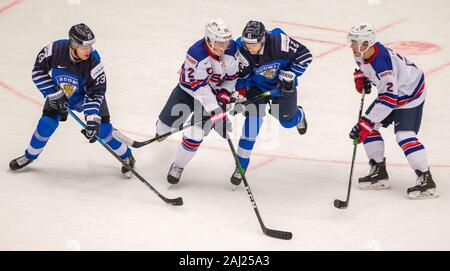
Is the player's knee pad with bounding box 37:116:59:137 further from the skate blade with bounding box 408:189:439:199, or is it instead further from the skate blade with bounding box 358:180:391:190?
the skate blade with bounding box 408:189:439:199

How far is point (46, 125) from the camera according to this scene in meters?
5.60

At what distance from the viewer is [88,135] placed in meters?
5.41

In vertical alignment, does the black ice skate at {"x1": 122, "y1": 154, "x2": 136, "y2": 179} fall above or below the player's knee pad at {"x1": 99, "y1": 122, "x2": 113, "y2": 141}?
below

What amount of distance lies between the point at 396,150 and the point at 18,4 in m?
5.07

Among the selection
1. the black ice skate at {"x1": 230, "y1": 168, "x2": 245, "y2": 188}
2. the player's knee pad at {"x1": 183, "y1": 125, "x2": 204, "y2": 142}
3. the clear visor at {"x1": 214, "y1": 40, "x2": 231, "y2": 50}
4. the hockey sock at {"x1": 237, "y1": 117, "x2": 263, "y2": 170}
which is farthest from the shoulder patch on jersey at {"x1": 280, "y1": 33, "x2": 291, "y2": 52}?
the black ice skate at {"x1": 230, "y1": 168, "x2": 245, "y2": 188}

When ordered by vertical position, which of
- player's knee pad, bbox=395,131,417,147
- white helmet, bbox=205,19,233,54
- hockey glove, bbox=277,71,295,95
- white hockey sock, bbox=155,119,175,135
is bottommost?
white hockey sock, bbox=155,119,175,135

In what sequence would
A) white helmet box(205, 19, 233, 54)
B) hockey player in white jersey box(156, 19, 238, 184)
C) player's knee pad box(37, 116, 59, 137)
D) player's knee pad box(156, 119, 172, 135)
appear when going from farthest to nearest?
player's knee pad box(156, 119, 172, 135)
player's knee pad box(37, 116, 59, 137)
hockey player in white jersey box(156, 19, 238, 184)
white helmet box(205, 19, 233, 54)

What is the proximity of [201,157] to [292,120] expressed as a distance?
781mm

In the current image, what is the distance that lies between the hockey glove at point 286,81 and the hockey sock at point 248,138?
33 centimetres

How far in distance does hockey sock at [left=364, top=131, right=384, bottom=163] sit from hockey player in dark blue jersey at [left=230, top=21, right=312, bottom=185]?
1.94 feet

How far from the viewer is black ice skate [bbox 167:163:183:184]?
18.6ft

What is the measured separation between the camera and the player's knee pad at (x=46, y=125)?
5598 millimetres

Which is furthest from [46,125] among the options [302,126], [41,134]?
[302,126]

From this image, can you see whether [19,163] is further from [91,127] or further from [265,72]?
[265,72]
